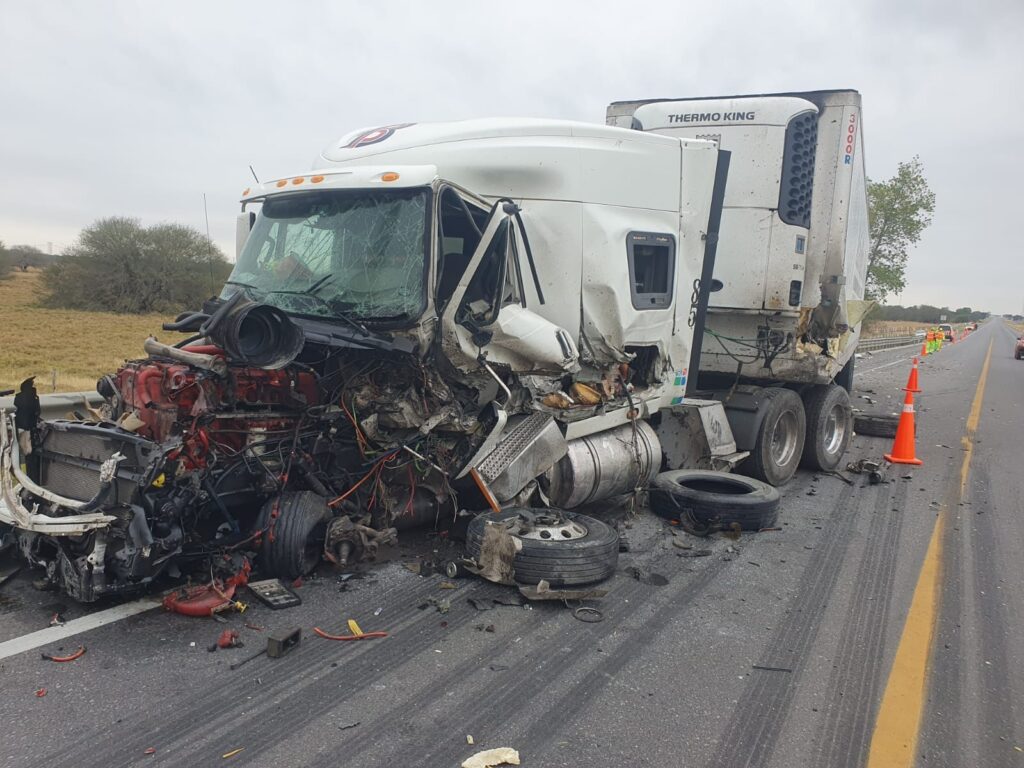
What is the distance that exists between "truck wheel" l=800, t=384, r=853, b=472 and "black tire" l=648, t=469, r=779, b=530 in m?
2.42

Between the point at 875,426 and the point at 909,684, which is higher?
the point at 875,426

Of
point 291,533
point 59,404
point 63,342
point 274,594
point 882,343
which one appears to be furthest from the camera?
point 882,343

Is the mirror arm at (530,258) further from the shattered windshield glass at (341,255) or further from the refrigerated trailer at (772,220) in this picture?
the refrigerated trailer at (772,220)

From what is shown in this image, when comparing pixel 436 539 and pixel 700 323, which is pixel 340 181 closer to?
pixel 436 539

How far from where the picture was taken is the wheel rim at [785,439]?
7.78 meters

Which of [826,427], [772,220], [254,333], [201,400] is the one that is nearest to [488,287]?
[254,333]

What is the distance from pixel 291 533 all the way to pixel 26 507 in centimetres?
136

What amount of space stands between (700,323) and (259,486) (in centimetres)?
425

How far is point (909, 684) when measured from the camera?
339 cm

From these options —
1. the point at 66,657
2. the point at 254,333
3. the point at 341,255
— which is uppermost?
the point at 341,255

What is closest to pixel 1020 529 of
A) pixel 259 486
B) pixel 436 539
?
pixel 436 539

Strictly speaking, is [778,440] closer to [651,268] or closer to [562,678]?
[651,268]

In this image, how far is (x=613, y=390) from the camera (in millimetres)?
5871

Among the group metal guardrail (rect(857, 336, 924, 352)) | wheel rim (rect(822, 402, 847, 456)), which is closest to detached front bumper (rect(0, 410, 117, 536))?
wheel rim (rect(822, 402, 847, 456))
